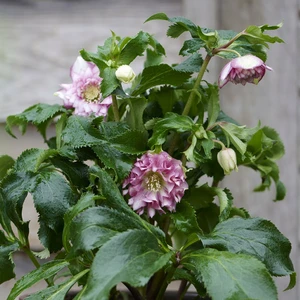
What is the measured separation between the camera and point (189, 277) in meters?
0.67

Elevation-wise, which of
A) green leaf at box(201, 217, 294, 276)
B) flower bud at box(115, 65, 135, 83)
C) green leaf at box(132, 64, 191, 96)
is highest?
flower bud at box(115, 65, 135, 83)

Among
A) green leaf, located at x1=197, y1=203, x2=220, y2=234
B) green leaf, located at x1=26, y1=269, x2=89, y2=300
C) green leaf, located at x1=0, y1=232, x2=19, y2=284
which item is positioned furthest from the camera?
green leaf, located at x1=197, y1=203, x2=220, y2=234

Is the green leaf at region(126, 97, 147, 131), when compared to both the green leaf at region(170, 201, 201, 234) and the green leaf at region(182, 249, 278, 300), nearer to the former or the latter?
the green leaf at region(170, 201, 201, 234)

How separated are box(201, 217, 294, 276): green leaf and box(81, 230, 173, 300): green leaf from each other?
9 centimetres

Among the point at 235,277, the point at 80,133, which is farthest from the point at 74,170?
the point at 235,277

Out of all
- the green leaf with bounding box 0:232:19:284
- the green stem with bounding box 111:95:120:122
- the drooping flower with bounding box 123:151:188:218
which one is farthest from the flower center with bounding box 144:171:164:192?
the green leaf with bounding box 0:232:19:284

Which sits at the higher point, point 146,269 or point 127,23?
point 127,23

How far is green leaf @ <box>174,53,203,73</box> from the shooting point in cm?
74

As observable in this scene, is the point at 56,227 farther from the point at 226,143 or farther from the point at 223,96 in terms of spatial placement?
the point at 223,96

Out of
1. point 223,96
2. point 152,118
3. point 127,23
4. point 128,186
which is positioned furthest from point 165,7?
point 128,186

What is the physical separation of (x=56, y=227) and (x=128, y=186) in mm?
114

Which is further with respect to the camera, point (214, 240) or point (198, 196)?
point (198, 196)

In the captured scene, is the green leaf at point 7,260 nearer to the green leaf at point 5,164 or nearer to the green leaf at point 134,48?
the green leaf at point 5,164

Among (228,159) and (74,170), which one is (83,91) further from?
(228,159)
